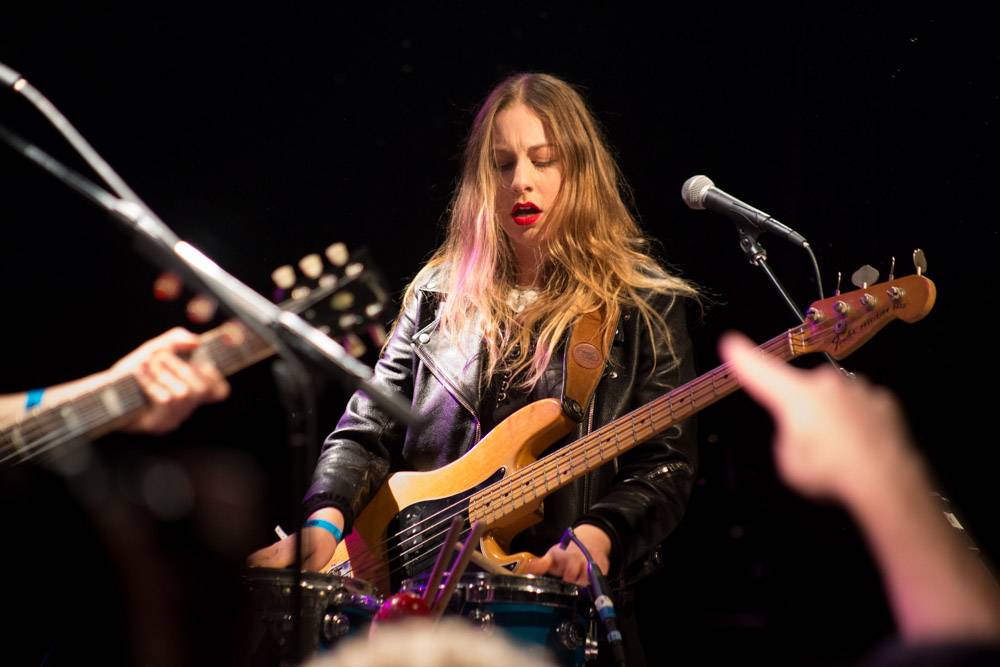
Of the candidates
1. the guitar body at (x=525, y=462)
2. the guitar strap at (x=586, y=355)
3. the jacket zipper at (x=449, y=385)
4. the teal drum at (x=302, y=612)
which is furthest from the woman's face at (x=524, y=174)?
the teal drum at (x=302, y=612)

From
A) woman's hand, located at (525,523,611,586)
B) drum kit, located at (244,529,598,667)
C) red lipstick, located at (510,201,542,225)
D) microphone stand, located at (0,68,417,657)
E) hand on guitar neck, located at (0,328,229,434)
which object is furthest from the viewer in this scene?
red lipstick, located at (510,201,542,225)

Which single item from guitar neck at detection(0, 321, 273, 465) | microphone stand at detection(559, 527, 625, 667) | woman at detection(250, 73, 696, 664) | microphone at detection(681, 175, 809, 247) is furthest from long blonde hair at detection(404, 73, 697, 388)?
guitar neck at detection(0, 321, 273, 465)

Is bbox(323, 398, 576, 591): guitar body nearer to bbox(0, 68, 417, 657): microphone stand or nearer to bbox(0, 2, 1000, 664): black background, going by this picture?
bbox(0, 2, 1000, 664): black background

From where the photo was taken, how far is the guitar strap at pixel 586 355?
3.19 meters

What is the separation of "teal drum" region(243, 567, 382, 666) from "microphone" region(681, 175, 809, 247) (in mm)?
1609

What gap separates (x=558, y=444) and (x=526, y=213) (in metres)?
0.84

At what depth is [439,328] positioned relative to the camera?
3580 mm

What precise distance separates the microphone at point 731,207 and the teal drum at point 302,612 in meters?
1.61

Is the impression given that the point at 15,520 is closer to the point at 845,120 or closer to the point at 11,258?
the point at 11,258

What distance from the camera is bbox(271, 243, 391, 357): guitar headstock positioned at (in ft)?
7.34

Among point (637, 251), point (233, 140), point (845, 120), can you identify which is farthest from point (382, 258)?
point (845, 120)

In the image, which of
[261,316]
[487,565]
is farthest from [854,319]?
[261,316]

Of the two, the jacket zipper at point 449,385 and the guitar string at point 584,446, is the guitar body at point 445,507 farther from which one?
the jacket zipper at point 449,385

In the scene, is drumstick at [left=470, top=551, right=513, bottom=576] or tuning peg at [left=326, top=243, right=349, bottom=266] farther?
drumstick at [left=470, top=551, right=513, bottom=576]
